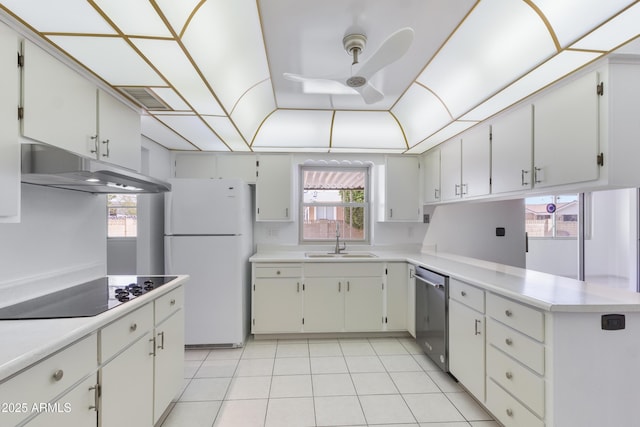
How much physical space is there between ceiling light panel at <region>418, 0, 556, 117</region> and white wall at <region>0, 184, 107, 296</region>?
110 inches

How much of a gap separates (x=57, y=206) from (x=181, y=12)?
149cm

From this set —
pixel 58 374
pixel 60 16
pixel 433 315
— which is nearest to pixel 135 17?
pixel 60 16

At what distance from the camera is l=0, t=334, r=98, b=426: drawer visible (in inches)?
36.4

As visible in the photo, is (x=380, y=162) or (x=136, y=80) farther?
(x=380, y=162)

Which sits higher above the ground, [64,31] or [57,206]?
[64,31]

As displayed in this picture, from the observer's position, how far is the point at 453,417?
2.06 metres

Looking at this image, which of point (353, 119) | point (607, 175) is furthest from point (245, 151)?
point (607, 175)

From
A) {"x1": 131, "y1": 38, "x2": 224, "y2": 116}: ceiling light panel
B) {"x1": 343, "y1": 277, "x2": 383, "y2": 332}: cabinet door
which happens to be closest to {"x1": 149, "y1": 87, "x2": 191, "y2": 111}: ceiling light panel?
{"x1": 131, "y1": 38, "x2": 224, "y2": 116}: ceiling light panel

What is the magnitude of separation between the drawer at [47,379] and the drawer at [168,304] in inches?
22.3

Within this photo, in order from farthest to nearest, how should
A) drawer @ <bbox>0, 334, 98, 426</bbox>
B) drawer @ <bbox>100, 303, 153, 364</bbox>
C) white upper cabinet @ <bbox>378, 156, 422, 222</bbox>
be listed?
white upper cabinet @ <bbox>378, 156, 422, 222</bbox>
drawer @ <bbox>100, 303, 153, 364</bbox>
drawer @ <bbox>0, 334, 98, 426</bbox>

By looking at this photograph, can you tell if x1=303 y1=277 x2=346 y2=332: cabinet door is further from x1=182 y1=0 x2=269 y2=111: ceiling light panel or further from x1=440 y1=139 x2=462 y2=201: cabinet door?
x1=182 y1=0 x2=269 y2=111: ceiling light panel

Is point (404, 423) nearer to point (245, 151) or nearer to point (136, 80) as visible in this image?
point (136, 80)

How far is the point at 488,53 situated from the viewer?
6.43ft

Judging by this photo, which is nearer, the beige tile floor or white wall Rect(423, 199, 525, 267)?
the beige tile floor
